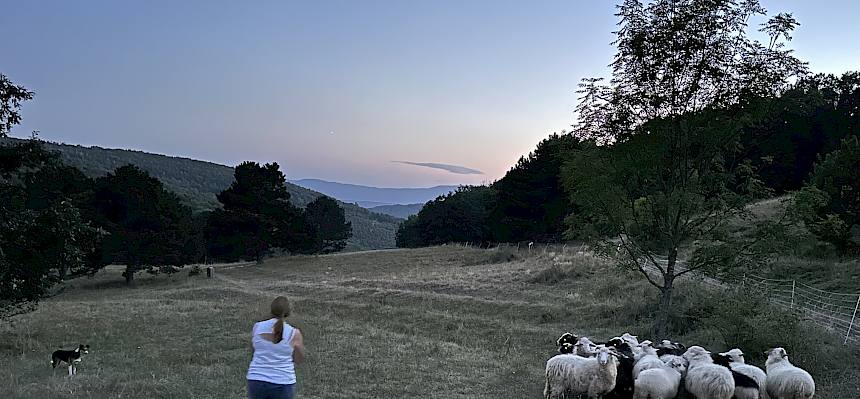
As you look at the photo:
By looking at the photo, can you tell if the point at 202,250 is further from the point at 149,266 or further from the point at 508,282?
the point at 508,282

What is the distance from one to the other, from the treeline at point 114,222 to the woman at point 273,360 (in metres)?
14.3

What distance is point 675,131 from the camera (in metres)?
15.1

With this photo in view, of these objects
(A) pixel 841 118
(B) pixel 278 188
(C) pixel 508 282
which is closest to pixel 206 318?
(C) pixel 508 282

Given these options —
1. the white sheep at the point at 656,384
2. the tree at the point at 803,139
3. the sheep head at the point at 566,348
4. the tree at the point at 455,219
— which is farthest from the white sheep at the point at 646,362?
the tree at the point at 455,219

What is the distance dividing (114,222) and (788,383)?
40175 mm

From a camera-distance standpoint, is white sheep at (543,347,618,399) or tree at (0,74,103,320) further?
tree at (0,74,103,320)

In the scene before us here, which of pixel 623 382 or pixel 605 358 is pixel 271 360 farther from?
pixel 623 382

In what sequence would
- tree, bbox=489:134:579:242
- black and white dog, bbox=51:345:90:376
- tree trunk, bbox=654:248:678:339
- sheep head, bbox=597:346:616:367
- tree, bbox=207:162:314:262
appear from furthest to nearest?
tree, bbox=489:134:579:242
tree, bbox=207:162:314:262
tree trunk, bbox=654:248:678:339
black and white dog, bbox=51:345:90:376
sheep head, bbox=597:346:616:367

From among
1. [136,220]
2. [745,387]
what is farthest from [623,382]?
[136,220]

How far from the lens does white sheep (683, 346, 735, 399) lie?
977 centimetres

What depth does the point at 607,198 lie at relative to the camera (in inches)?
603

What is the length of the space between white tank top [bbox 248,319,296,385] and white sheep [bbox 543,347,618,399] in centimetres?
598

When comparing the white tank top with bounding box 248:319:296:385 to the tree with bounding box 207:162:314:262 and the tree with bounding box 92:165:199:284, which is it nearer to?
the tree with bounding box 92:165:199:284

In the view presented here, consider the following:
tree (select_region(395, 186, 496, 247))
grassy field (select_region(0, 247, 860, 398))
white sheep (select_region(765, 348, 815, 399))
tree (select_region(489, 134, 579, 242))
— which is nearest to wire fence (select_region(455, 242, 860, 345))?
grassy field (select_region(0, 247, 860, 398))
